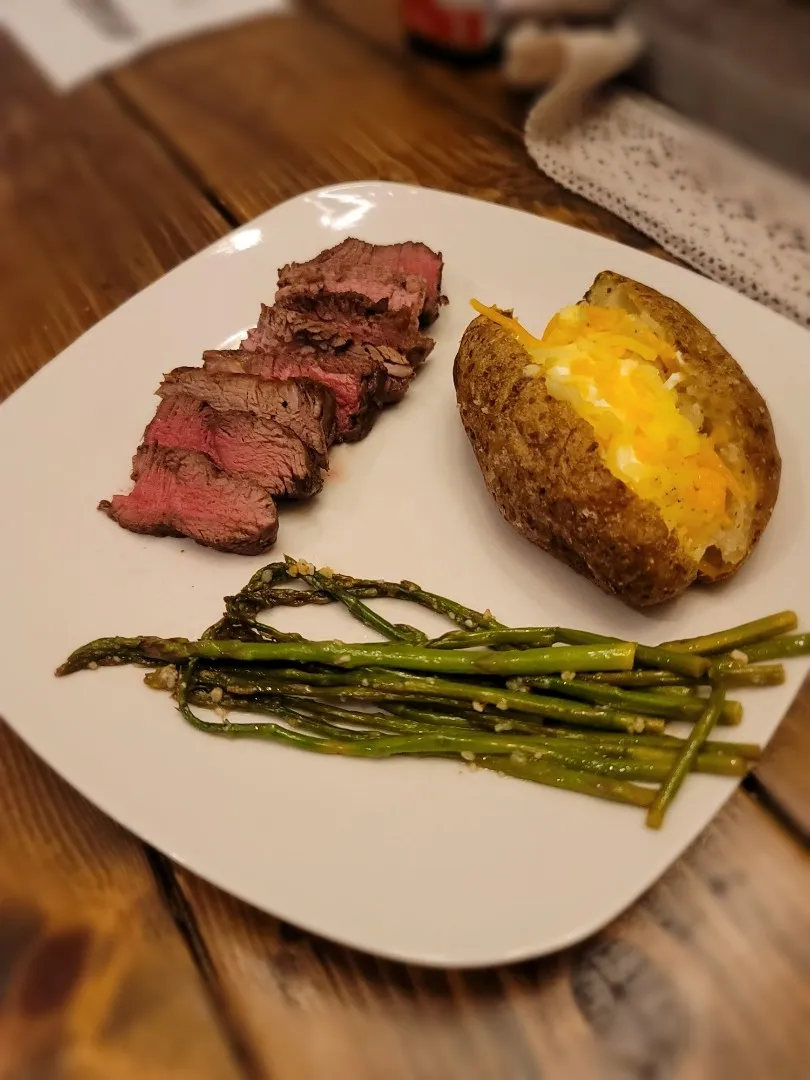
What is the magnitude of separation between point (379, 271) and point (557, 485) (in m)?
0.90

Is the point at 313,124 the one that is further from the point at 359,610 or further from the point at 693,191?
the point at 359,610

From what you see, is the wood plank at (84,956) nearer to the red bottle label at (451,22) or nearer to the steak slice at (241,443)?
the steak slice at (241,443)

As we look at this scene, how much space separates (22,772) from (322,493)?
84 cm

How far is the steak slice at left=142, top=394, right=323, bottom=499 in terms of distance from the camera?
1883 millimetres

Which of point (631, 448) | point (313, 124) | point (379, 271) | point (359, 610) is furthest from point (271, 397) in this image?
point (313, 124)

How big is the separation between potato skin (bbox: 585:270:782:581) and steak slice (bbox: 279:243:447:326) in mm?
602

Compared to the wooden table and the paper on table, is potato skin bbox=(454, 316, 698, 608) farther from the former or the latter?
the paper on table

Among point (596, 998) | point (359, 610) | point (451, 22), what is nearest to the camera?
point (596, 998)

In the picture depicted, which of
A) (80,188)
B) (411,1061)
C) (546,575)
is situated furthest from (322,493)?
(80,188)

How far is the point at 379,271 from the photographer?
7.16 ft

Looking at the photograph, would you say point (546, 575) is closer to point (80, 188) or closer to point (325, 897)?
point (325, 897)

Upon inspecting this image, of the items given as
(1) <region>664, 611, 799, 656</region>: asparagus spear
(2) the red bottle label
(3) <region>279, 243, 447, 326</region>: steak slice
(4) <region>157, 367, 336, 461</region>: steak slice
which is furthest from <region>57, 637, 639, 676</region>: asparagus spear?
(2) the red bottle label

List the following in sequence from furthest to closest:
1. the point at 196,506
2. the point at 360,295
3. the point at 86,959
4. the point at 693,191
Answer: the point at 693,191 → the point at 360,295 → the point at 196,506 → the point at 86,959

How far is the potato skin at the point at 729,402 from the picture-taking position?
5.24 ft
